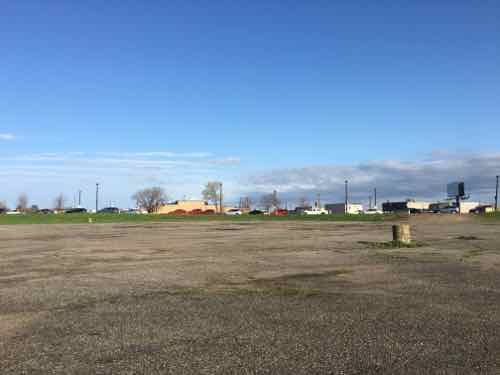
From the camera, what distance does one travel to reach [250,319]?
20.5 feet

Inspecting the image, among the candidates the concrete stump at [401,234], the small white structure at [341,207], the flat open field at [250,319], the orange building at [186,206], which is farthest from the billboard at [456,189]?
the flat open field at [250,319]

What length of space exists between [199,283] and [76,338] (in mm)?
4062

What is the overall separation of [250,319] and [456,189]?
346ft

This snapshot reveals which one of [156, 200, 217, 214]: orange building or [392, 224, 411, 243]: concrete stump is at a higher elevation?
[156, 200, 217, 214]: orange building

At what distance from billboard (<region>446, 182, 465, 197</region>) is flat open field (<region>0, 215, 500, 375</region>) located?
9625 centimetres

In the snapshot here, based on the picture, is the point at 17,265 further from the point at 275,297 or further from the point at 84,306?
the point at 275,297

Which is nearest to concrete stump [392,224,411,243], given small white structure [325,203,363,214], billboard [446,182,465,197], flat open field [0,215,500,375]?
flat open field [0,215,500,375]

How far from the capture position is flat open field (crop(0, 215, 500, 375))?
179 inches

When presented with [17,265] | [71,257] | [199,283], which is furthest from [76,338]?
[71,257]

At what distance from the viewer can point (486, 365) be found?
14.5 ft

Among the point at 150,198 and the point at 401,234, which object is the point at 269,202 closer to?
the point at 150,198

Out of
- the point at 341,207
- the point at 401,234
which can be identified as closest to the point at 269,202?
the point at 341,207

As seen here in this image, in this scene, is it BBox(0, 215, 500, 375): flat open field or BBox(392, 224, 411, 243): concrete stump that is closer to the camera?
BBox(0, 215, 500, 375): flat open field

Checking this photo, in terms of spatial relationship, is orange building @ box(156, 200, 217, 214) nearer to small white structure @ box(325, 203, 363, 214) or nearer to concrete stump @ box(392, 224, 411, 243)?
small white structure @ box(325, 203, 363, 214)
